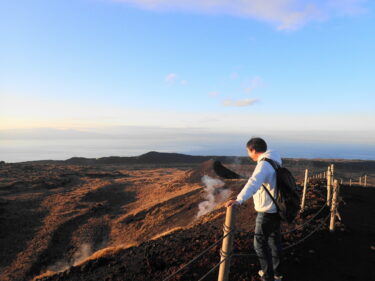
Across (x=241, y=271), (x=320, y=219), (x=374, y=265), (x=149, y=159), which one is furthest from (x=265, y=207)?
(x=149, y=159)

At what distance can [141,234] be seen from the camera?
20656 mm

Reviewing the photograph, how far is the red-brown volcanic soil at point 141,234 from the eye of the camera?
691 centimetres

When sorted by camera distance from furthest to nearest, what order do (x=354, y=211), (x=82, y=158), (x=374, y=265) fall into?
1. (x=82, y=158)
2. (x=354, y=211)
3. (x=374, y=265)

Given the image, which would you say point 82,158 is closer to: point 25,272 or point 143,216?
point 143,216

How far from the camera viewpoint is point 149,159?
94938mm

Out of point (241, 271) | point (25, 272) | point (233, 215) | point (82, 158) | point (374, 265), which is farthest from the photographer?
point (82, 158)

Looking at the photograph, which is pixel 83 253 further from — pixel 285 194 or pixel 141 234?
pixel 285 194

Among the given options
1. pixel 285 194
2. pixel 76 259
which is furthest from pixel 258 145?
pixel 76 259

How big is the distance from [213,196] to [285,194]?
68.4ft

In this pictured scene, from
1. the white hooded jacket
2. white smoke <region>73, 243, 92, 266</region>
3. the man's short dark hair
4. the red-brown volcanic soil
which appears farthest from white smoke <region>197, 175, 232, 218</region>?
the man's short dark hair

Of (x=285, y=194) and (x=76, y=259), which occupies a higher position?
(x=285, y=194)

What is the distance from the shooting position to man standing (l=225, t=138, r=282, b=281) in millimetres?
4395

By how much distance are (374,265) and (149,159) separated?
89531 millimetres

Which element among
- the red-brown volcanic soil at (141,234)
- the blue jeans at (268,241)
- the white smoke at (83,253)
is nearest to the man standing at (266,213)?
the blue jeans at (268,241)
